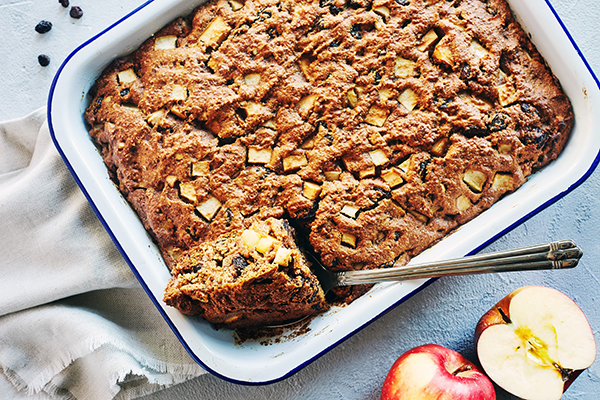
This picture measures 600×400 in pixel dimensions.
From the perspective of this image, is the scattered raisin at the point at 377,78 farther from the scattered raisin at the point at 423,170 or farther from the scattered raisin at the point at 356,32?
the scattered raisin at the point at 423,170

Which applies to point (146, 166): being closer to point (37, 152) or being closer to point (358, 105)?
point (37, 152)

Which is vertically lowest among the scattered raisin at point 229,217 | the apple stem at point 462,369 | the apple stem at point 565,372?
the apple stem at point 462,369

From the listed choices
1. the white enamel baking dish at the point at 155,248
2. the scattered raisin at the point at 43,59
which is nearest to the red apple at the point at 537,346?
the white enamel baking dish at the point at 155,248

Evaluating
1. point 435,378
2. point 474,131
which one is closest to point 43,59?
point 474,131

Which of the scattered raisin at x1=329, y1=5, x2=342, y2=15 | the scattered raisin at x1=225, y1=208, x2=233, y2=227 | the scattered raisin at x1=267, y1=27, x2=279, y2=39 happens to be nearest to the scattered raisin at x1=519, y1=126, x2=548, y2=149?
the scattered raisin at x1=329, y1=5, x2=342, y2=15

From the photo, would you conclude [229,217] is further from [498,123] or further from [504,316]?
[504,316]

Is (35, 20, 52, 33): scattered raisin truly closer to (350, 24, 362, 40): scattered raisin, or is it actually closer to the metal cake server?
(350, 24, 362, 40): scattered raisin
